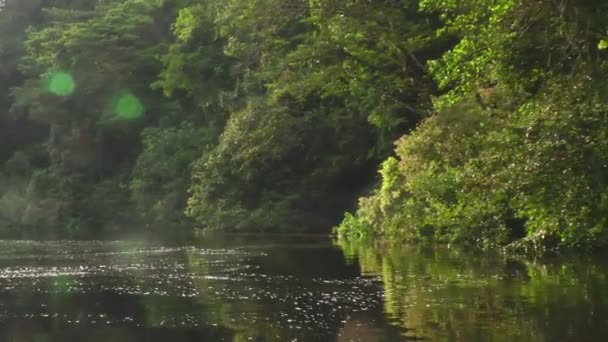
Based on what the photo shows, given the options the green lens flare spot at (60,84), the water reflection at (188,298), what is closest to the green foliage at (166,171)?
the green lens flare spot at (60,84)

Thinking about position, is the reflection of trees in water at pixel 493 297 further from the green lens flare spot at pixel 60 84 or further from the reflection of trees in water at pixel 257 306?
the green lens flare spot at pixel 60 84

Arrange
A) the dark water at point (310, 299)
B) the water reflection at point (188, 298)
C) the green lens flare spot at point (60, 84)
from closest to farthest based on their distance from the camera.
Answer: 1. the dark water at point (310, 299)
2. the water reflection at point (188, 298)
3. the green lens flare spot at point (60, 84)

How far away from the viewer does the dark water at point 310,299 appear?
10.7 metres

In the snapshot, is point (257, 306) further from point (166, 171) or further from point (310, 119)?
point (166, 171)

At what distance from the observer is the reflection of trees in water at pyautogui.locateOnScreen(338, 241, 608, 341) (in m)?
10.2

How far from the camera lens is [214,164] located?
136ft

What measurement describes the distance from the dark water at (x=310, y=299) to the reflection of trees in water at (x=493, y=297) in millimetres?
17

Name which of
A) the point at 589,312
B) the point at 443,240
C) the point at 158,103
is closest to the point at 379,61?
the point at 443,240

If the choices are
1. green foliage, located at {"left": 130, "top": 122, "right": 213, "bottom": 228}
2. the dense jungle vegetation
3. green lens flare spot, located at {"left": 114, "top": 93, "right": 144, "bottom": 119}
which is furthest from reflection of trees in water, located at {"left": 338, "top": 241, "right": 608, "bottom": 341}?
green lens flare spot, located at {"left": 114, "top": 93, "right": 144, "bottom": 119}

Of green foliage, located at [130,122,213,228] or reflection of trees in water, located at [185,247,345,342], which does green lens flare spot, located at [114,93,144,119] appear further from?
reflection of trees in water, located at [185,247,345,342]

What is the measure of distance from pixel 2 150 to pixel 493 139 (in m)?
49.5

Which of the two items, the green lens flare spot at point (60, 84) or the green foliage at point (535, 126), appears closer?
the green foliage at point (535, 126)

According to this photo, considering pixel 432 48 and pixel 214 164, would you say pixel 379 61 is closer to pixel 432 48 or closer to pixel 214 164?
pixel 432 48

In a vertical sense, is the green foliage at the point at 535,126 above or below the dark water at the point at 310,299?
above
